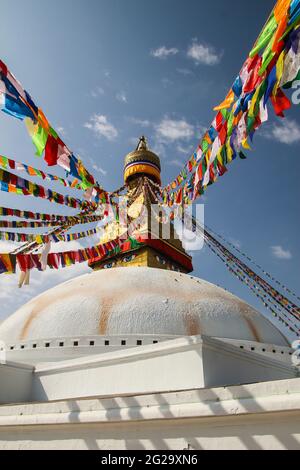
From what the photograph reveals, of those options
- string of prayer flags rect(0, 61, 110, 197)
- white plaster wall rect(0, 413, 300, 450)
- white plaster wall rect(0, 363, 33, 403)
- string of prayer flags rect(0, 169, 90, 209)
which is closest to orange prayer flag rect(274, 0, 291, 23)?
string of prayer flags rect(0, 61, 110, 197)

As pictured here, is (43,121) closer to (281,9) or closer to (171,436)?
(281,9)

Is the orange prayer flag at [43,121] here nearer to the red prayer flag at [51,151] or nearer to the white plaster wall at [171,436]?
the red prayer flag at [51,151]

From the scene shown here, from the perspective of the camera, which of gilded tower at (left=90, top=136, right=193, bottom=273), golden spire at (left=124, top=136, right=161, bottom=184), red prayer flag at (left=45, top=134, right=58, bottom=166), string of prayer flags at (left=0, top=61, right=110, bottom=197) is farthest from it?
golden spire at (left=124, top=136, right=161, bottom=184)

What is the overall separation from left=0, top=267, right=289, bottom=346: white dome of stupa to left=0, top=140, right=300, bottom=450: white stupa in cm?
2

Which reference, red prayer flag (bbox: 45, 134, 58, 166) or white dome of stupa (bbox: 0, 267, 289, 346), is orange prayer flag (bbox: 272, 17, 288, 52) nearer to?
red prayer flag (bbox: 45, 134, 58, 166)

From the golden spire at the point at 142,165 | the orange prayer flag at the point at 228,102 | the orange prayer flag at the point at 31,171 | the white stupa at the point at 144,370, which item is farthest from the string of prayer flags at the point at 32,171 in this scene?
the golden spire at the point at 142,165

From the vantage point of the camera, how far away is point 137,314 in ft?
22.5

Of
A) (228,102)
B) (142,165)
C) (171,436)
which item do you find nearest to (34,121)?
(228,102)

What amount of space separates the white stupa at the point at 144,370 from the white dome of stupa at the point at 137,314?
0.02 meters

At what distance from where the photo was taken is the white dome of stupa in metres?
6.73

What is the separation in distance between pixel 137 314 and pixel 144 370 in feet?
5.11

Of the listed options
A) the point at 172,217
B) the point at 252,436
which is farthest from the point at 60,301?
the point at 172,217
